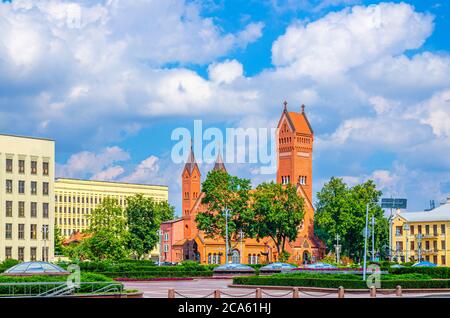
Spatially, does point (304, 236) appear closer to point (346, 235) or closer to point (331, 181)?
point (331, 181)

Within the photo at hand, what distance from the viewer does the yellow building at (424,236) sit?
355 ft

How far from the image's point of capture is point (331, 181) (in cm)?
11225

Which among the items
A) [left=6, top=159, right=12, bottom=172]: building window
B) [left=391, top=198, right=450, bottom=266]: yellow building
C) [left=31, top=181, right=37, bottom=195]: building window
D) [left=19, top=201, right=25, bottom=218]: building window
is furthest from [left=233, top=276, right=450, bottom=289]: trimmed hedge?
[left=391, top=198, right=450, bottom=266]: yellow building

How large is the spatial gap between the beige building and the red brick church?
30.8m

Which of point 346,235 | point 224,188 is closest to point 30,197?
point 224,188

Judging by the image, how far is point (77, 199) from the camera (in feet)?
568

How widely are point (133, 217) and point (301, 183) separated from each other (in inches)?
1262

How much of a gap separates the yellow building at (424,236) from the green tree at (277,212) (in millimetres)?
16141

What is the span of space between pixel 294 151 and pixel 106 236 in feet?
215

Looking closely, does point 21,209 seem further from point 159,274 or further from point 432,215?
point 432,215

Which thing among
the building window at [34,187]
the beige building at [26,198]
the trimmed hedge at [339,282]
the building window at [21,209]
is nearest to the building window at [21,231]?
the beige building at [26,198]

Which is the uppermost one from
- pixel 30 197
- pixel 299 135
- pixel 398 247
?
pixel 299 135

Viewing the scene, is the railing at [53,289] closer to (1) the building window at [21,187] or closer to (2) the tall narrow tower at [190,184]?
(1) the building window at [21,187]
